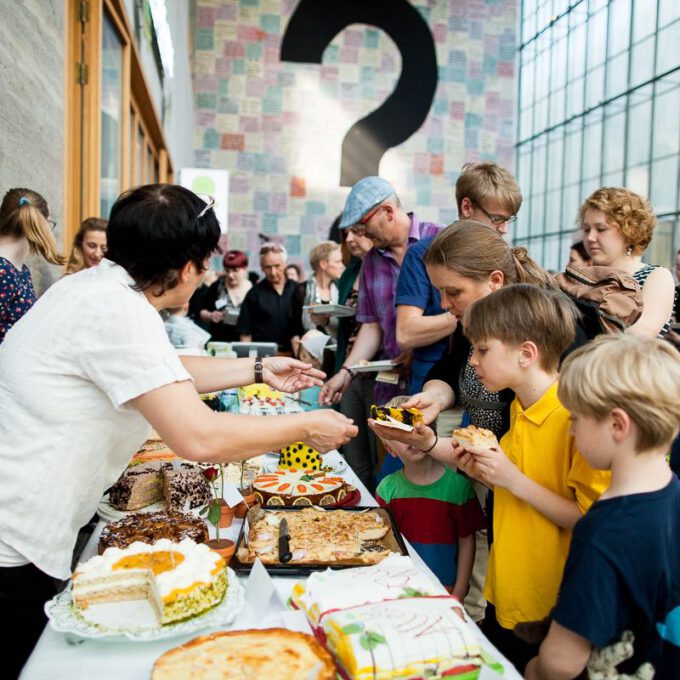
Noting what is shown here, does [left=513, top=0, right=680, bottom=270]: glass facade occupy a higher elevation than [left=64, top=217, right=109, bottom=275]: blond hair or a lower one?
higher

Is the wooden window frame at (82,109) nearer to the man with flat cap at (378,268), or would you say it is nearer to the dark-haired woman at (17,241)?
the dark-haired woman at (17,241)

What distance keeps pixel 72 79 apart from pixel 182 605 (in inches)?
143

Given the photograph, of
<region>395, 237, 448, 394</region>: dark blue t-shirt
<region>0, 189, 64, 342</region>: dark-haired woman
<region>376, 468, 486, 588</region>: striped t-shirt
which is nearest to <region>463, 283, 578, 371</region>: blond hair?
<region>376, 468, 486, 588</region>: striped t-shirt

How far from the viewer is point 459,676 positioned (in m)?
1.09

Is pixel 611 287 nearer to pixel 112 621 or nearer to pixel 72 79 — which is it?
pixel 112 621

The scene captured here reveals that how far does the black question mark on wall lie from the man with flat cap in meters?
11.6

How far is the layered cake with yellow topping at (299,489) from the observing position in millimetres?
1963

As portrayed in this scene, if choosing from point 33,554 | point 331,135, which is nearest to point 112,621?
point 33,554

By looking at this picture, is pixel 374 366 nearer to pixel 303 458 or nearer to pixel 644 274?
pixel 303 458

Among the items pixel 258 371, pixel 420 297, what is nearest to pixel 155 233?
pixel 258 371

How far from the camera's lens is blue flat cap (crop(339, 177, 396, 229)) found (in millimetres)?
3176

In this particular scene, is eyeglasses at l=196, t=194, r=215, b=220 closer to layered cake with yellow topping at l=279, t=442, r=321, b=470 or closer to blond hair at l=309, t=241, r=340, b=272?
layered cake with yellow topping at l=279, t=442, r=321, b=470

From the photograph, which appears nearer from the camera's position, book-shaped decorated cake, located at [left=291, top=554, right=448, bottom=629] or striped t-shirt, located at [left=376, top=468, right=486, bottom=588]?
book-shaped decorated cake, located at [left=291, top=554, right=448, bottom=629]

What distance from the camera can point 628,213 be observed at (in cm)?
288
